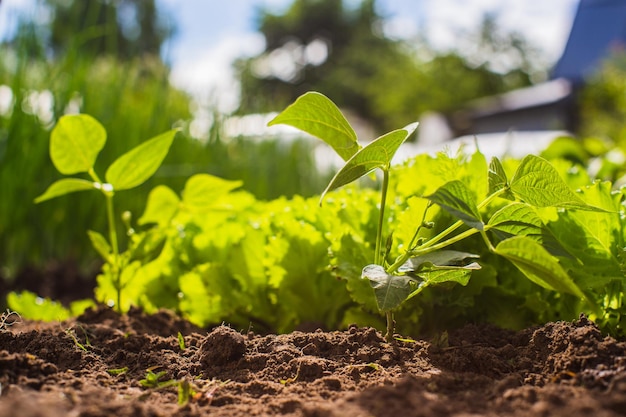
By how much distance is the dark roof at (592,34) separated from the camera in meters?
23.5

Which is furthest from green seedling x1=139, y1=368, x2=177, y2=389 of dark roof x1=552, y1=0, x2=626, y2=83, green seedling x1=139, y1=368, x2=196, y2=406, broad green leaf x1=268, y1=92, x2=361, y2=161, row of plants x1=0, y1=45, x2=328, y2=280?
dark roof x1=552, y1=0, x2=626, y2=83

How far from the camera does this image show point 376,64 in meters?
51.7

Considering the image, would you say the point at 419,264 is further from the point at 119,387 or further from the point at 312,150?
the point at 312,150

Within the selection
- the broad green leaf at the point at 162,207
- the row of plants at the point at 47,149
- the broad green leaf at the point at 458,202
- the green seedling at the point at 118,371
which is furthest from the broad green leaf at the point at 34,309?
the broad green leaf at the point at 458,202

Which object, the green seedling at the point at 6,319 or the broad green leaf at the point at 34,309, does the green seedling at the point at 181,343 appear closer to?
the green seedling at the point at 6,319

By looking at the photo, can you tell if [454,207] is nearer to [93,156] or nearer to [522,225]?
[522,225]

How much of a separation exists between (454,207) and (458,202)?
0.02m

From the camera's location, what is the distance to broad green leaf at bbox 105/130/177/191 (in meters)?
1.50

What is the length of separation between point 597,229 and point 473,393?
556mm

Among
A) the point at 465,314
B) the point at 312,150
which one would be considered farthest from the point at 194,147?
the point at 465,314

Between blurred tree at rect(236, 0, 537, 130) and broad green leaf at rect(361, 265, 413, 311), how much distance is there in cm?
3206

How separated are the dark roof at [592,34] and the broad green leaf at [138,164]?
23.7 metres

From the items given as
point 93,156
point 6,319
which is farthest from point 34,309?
point 93,156

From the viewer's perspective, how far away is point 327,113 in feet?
3.69
